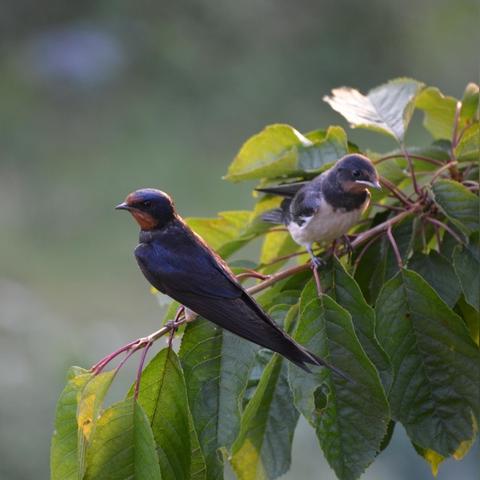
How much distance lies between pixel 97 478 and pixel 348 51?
1044 cm

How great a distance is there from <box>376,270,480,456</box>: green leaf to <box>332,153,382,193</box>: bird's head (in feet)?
0.92

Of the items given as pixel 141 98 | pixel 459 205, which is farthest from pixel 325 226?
pixel 141 98

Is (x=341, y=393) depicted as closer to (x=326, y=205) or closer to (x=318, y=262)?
(x=318, y=262)

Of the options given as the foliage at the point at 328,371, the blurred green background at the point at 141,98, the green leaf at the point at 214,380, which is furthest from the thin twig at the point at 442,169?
the blurred green background at the point at 141,98

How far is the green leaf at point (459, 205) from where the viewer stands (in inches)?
78.7

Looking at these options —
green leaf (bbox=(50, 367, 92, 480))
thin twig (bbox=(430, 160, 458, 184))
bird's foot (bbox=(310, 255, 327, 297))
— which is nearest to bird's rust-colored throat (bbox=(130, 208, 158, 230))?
bird's foot (bbox=(310, 255, 327, 297))

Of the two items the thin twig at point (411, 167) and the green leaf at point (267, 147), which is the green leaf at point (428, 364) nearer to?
the thin twig at point (411, 167)

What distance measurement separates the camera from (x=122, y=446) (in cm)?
181

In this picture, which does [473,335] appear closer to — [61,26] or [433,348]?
[433,348]

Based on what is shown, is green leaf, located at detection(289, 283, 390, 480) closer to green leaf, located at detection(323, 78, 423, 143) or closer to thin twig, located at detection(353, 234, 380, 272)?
thin twig, located at detection(353, 234, 380, 272)

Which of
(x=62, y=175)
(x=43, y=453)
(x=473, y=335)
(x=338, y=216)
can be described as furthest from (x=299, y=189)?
(x=62, y=175)

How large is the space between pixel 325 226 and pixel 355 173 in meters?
0.16

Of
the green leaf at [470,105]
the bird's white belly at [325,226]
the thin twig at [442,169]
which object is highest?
the green leaf at [470,105]

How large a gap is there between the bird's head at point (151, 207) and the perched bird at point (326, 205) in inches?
8.8
